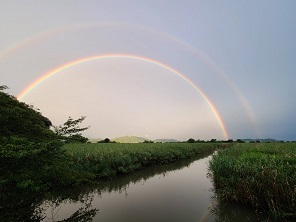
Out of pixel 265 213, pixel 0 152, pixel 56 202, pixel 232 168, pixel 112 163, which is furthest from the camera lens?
pixel 112 163

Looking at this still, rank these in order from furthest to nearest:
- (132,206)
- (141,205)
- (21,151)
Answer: (141,205), (132,206), (21,151)

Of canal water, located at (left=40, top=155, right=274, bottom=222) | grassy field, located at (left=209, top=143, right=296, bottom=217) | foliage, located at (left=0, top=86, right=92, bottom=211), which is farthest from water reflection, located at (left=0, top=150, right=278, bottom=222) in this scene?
foliage, located at (left=0, top=86, right=92, bottom=211)

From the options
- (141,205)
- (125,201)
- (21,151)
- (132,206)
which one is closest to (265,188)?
(141,205)

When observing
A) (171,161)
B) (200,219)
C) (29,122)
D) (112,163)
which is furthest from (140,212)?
(171,161)

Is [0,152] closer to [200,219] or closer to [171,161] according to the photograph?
[200,219]

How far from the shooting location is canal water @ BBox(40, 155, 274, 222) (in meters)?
9.23

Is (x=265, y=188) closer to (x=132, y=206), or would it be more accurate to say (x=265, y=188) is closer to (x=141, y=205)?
(x=141, y=205)

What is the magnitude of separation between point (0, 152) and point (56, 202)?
6985mm

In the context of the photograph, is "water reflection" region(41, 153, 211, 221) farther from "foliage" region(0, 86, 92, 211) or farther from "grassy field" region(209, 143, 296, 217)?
"grassy field" region(209, 143, 296, 217)

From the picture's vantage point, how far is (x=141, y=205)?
11.3 m

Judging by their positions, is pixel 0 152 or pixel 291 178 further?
pixel 291 178

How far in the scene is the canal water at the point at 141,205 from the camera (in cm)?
923

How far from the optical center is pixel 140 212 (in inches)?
400

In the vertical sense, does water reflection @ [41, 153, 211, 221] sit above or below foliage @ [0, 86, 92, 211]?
below
